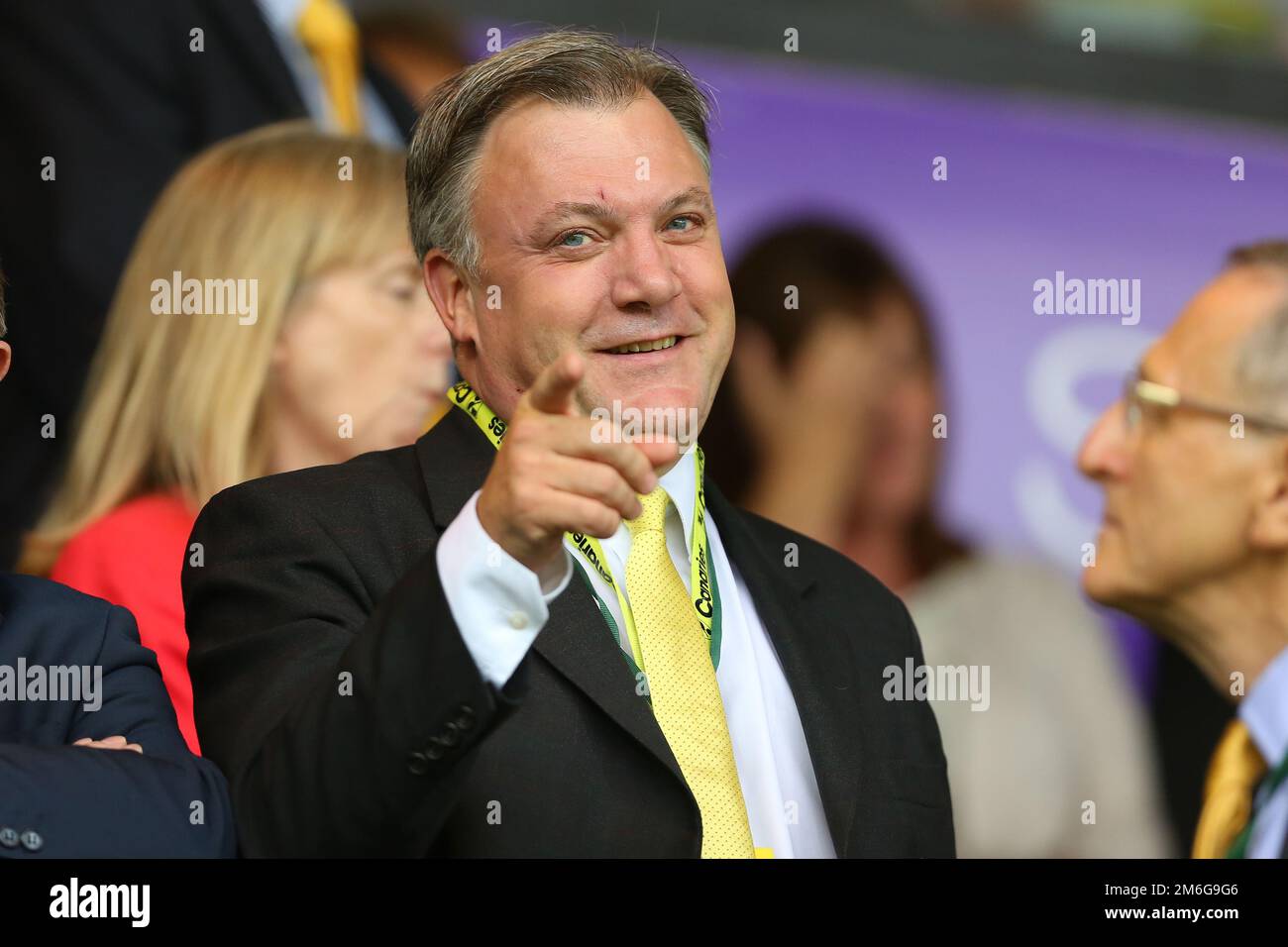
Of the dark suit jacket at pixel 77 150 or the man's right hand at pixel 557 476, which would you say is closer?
the man's right hand at pixel 557 476

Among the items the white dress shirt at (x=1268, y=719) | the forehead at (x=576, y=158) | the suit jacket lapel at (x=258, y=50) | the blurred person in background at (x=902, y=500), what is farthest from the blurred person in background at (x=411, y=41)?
the white dress shirt at (x=1268, y=719)

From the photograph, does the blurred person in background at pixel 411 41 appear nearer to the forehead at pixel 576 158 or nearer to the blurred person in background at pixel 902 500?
the blurred person in background at pixel 902 500

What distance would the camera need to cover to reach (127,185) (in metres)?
3.95

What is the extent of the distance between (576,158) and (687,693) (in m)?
0.75

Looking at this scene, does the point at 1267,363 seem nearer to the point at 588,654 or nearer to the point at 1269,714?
the point at 1269,714

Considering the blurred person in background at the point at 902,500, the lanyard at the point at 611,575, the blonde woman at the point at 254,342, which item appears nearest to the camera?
the lanyard at the point at 611,575

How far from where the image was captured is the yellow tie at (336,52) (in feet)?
13.8

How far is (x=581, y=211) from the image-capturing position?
2.49 meters

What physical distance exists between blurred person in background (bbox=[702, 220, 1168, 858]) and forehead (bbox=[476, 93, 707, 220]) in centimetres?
222

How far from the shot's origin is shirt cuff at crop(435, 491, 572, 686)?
1930 mm

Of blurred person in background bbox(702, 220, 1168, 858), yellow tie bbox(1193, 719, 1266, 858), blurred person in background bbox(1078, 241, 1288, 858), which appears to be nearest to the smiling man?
yellow tie bbox(1193, 719, 1266, 858)

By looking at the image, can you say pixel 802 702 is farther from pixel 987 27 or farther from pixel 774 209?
pixel 987 27

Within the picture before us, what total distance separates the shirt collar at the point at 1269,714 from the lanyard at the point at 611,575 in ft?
2.44

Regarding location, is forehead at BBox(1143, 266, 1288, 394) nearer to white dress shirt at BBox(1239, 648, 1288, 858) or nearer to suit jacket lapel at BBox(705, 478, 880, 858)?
white dress shirt at BBox(1239, 648, 1288, 858)
